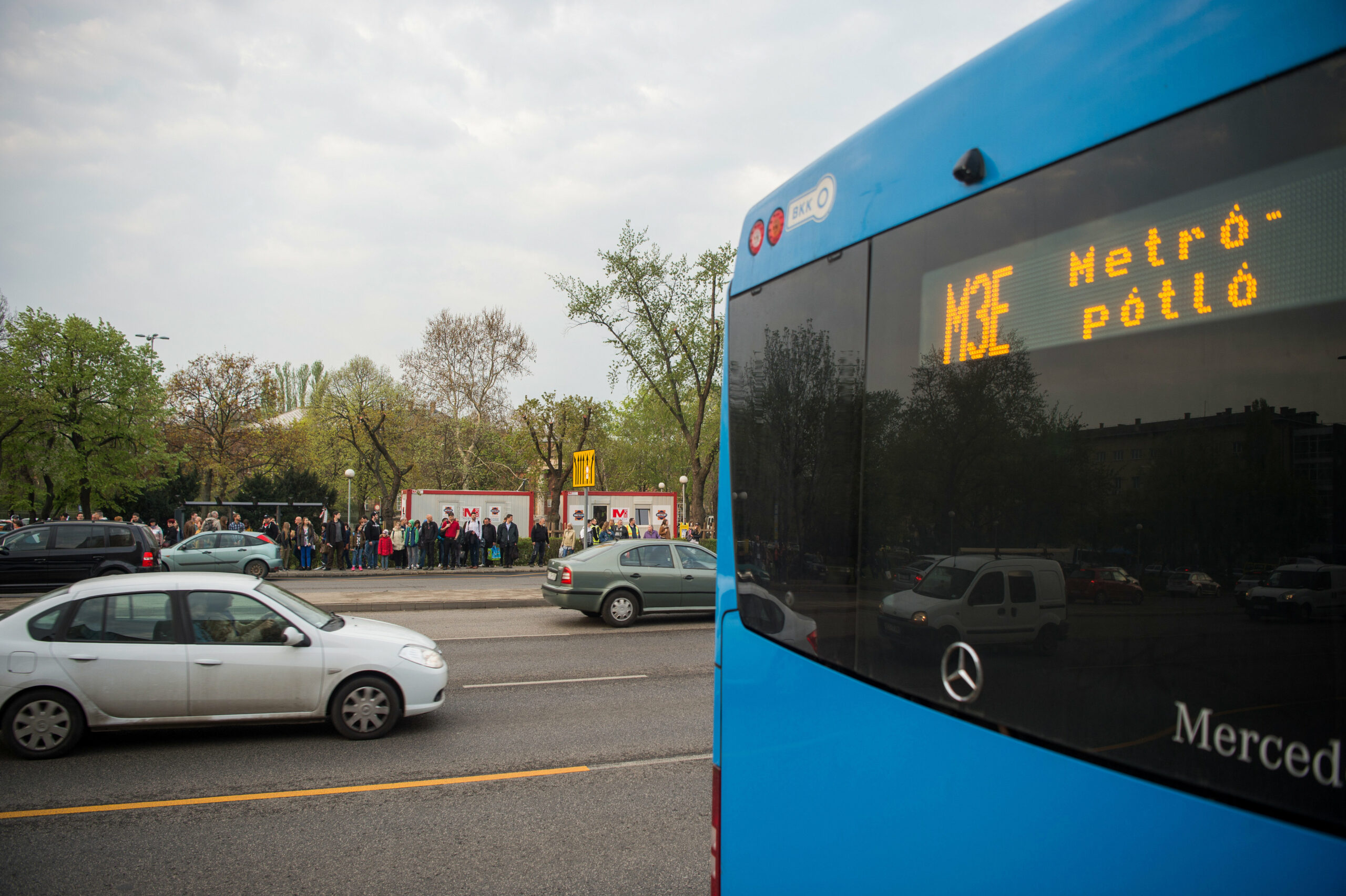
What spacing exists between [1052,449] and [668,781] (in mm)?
4767

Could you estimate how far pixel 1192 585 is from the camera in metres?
1.36

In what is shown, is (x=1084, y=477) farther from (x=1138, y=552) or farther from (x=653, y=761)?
(x=653, y=761)

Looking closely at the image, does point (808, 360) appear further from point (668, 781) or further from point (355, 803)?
point (355, 803)

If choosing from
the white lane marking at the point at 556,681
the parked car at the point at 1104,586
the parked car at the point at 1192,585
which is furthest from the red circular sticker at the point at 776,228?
the white lane marking at the point at 556,681

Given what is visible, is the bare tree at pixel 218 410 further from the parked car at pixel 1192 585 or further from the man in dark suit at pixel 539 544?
the parked car at pixel 1192 585

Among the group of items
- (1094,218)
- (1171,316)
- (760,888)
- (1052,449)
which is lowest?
(760,888)

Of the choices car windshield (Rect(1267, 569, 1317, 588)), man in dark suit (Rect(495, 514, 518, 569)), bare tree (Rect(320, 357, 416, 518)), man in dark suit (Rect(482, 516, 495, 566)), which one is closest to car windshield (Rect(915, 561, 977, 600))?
car windshield (Rect(1267, 569, 1317, 588))

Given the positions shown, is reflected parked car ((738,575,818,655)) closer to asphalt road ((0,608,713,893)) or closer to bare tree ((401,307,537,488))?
asphalt road ((0,608,713,893))

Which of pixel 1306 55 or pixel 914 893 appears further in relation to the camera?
pixel 914 893

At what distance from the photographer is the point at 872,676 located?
2129 mm

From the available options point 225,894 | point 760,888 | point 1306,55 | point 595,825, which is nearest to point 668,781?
point 595,825

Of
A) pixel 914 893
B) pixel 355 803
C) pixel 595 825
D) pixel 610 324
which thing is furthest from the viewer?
pixel 610 324

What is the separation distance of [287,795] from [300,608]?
209 centimetres

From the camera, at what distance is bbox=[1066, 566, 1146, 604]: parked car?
1450 mm
